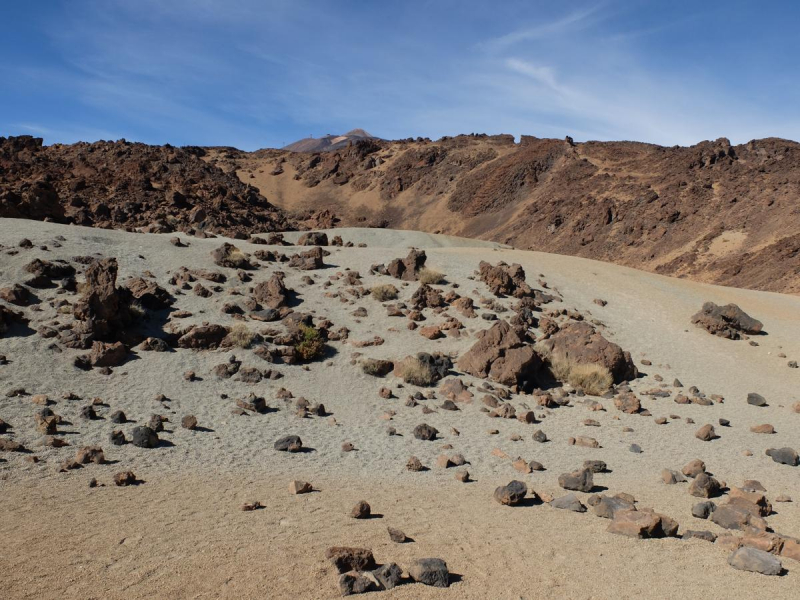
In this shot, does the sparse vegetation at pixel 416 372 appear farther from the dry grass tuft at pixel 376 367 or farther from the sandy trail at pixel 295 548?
the sandy trail at pixel 295 548

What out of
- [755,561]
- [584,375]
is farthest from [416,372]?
[755,561]

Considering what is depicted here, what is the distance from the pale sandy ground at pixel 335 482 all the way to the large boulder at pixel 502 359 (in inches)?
29.3

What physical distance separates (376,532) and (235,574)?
1858 mm

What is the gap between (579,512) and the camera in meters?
7.95

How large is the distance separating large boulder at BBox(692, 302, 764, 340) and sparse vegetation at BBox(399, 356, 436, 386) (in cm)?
1105

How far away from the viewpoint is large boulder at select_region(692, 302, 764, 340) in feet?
62.5

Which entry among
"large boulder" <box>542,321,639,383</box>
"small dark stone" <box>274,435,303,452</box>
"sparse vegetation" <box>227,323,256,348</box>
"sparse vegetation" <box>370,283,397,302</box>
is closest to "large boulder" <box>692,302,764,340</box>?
"large boulder" <box>542,321,639,383</box>

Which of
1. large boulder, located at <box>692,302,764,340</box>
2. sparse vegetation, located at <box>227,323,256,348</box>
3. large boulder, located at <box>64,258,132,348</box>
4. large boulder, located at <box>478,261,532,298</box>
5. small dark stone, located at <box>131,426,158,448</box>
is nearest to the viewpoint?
small dark stone, located at <box>131,426,158,448</box>

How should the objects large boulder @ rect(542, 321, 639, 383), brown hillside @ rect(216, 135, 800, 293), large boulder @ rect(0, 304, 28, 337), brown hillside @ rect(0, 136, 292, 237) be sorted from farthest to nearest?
brown hillside @ rect(216, 135, 800, 293) → brown hillside @ rect(0, 136, 292, 237) → large boulder @ rect(542, 321, 639, 383) → large boulder @ rect(0, 304, 28, 337)

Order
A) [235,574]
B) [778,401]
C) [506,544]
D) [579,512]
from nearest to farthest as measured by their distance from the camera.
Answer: [235,574] < [506,544] < [579,512] < [778,401]

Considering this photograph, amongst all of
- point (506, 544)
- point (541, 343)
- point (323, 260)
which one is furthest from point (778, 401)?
point (323, 260)

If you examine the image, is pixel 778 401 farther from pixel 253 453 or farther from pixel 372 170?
pixel 372 170

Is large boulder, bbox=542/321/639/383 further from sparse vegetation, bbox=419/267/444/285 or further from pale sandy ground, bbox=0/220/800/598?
sparse vegetation, bbox=419/267/444/285

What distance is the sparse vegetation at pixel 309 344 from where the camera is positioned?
552 inches
